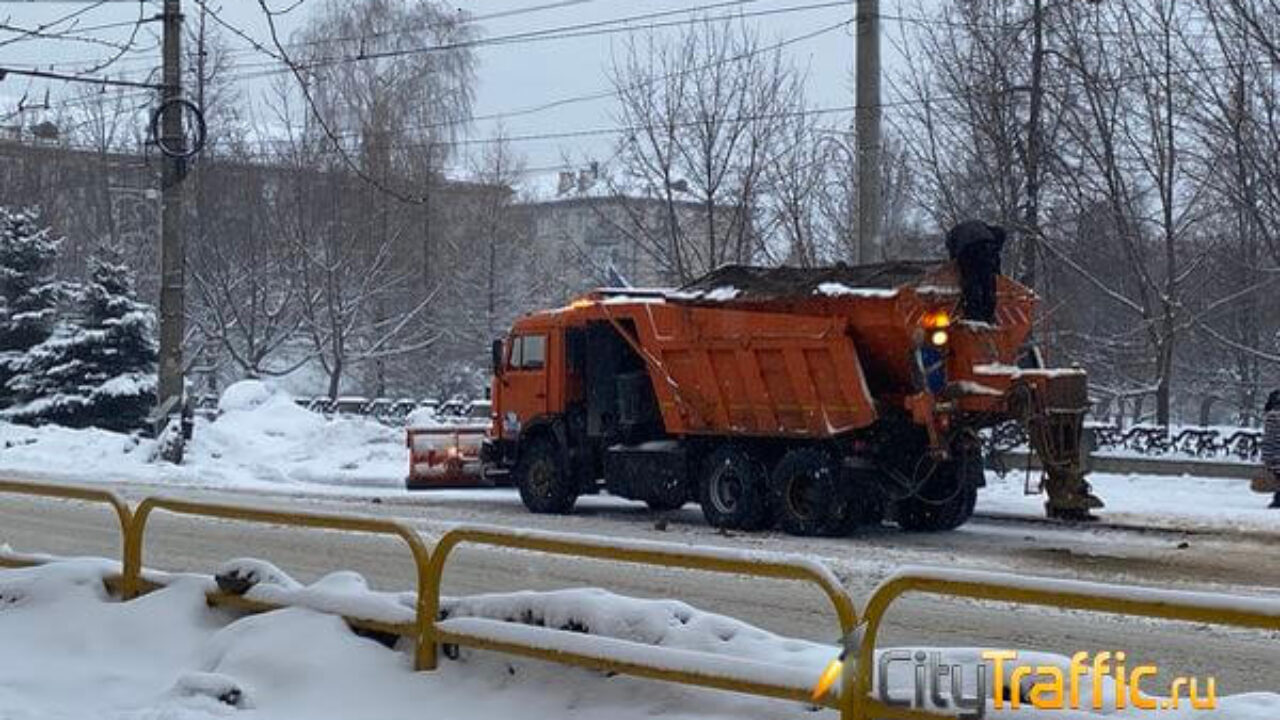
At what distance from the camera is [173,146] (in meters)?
28.0

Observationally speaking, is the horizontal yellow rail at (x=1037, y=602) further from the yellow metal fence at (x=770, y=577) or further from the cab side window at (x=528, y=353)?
the cab side window at (x=528, y=353)

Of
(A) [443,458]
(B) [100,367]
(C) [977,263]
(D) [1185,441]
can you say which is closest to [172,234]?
(A) [443,458]

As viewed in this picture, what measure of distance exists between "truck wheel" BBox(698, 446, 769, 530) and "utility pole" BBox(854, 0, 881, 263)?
334 centimetres

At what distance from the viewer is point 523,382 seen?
22.2 m

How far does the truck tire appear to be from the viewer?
21.3 meters

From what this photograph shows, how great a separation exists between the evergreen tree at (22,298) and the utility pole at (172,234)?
502 inches

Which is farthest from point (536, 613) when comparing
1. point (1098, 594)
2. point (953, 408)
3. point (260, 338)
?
point (260, 338)

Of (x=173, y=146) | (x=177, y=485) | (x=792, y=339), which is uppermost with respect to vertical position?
(x=173, y=146)

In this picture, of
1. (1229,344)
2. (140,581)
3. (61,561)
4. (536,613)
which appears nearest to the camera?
(536,613)

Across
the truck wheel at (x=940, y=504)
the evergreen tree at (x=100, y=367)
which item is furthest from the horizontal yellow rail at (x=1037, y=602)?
the evergreen tree at (x=100, y=367)

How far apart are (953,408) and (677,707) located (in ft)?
35.4

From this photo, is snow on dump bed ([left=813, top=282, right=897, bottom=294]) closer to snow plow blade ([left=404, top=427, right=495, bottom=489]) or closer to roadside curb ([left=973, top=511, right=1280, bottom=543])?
roadside curb ([left=973, top=511, right=1280, bottom=543])

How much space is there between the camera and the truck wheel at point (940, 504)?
1870cm

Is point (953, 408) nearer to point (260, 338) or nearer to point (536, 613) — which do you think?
point (536, 613)
